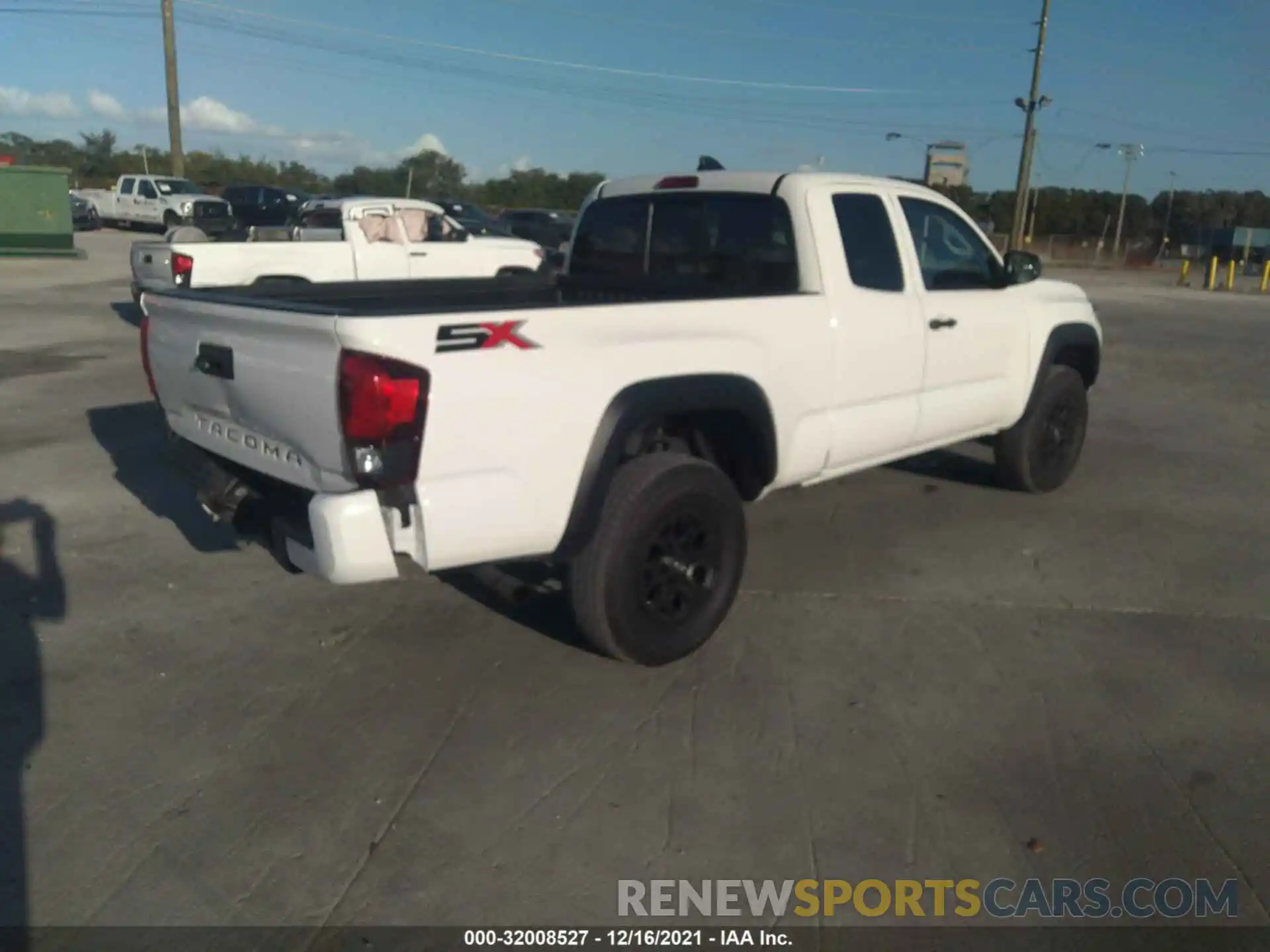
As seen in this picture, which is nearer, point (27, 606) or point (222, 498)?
point (222, 498)

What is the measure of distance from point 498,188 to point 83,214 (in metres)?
28.5

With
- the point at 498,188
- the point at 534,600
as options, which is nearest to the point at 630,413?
the point at 534,600

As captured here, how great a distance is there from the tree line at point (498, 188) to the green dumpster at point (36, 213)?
30.5 m

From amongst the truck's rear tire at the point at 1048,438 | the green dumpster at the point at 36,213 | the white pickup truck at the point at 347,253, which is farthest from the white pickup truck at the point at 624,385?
the green dumpster at the point at 36,213

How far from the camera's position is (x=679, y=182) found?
216 inches

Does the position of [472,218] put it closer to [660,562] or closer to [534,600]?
[534,600]

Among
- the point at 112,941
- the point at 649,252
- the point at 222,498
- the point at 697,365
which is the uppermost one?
the point at 649,252

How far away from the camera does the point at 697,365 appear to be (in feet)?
13.6

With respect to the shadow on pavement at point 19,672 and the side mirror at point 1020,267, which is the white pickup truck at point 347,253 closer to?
the shadow on pavement at point 19,672

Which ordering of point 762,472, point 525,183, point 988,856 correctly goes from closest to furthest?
point 988,856 < point 762,472 < point 525,183

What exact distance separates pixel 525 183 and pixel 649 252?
2280 inches

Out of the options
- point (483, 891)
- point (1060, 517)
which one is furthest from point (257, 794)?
point (1060, 517)

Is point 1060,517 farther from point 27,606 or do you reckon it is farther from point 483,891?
point 27,606

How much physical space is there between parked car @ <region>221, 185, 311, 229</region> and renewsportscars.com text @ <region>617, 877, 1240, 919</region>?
31.5 meters
